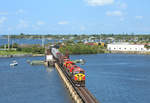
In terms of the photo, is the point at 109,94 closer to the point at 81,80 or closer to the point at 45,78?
the point at 81,80

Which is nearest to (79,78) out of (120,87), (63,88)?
(63,88)

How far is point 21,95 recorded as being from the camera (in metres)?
49.6

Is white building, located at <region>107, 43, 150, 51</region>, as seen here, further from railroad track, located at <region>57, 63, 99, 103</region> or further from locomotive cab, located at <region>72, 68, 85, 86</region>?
railroad track, located at <region>57, 63, 99, 103</region>

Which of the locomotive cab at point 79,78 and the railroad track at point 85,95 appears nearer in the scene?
the railroad track at point 85,95

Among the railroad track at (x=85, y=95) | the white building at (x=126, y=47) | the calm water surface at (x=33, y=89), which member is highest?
the white building at (x=126, y=47)

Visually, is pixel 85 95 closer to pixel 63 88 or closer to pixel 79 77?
pixel 79 77

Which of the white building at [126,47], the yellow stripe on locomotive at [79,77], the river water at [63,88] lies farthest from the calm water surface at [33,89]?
→ the white building at [126,47]

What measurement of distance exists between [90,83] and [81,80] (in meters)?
14.1

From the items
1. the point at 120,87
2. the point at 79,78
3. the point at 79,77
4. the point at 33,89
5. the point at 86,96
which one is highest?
the point at 79,77

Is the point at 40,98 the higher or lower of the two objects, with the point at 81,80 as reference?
lower

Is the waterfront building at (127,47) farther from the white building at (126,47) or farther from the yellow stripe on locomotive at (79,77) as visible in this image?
the yellow stripe on locomotive at (79,77)

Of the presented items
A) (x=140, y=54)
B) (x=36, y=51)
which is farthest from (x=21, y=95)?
(x=140, y=54)

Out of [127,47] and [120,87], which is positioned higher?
[127,47]

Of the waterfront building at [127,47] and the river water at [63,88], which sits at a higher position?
A: the waterfront building at [127,47]
